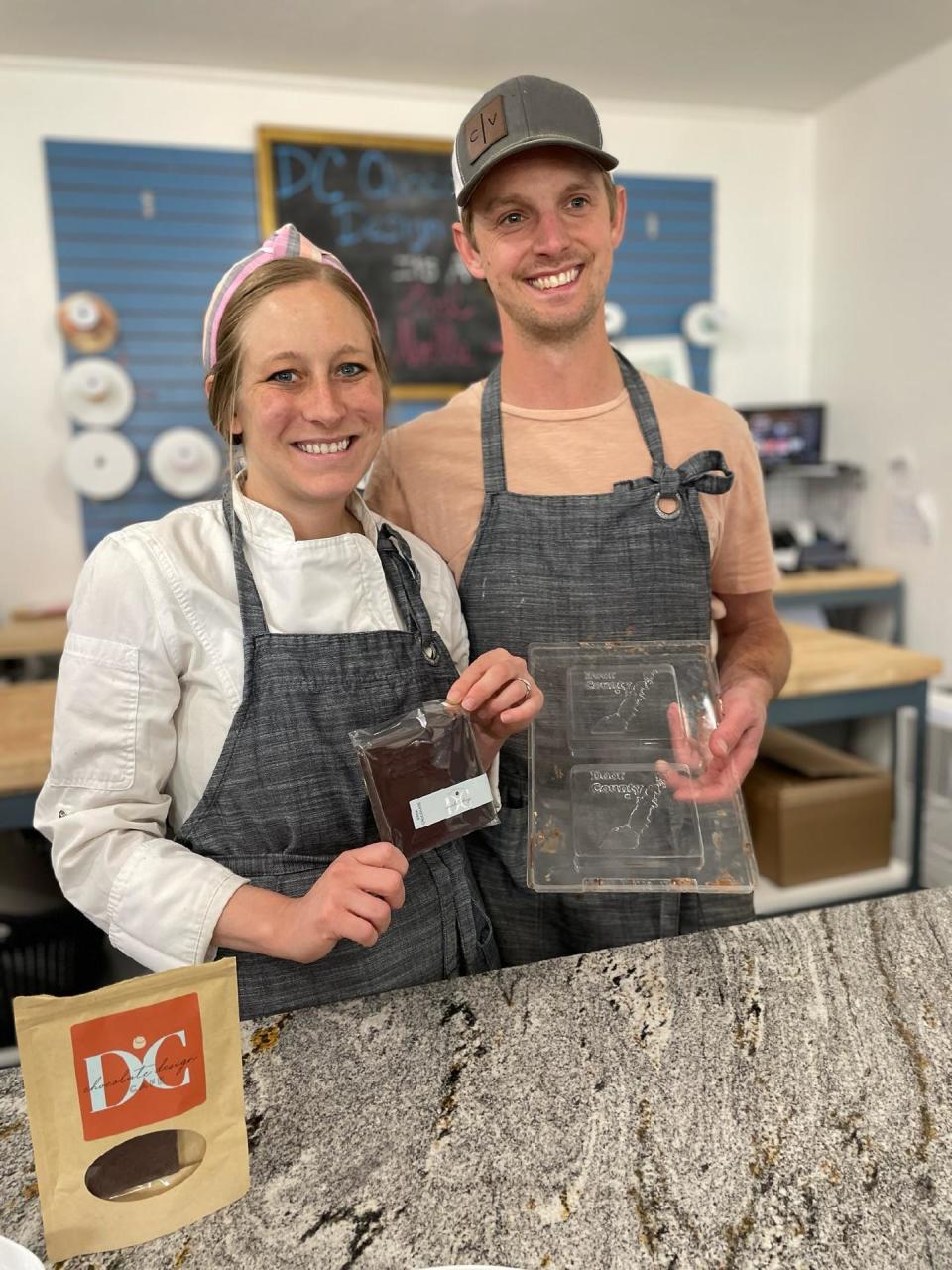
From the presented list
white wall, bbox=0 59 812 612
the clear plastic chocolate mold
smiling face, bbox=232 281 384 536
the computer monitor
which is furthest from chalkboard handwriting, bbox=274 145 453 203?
the clear plastic chocolate mold

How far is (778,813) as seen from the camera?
246 centimetres

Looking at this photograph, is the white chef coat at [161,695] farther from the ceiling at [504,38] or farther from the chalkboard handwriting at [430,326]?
the chalkboard handwriting at [430,326]

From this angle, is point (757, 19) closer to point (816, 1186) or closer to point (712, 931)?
point (712, 931)

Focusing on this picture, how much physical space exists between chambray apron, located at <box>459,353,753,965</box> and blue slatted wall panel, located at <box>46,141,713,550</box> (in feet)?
9.34

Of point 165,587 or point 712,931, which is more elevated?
point 165,587

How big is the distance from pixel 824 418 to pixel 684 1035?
4.08m

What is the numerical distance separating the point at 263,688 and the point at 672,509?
62 cm

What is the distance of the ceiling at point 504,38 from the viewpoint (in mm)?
3131

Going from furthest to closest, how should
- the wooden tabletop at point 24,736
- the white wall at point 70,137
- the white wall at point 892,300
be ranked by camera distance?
1. the white wall at point 892,300
2. the white wall at point 70,137
3. the wooden tabletop at point 24,736

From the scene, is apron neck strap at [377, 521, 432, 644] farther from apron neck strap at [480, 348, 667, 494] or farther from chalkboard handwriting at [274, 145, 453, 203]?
chalkboard handwriting at [274, 145, 453, 203]

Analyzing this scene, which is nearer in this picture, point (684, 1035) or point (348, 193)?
point (684, 1035)

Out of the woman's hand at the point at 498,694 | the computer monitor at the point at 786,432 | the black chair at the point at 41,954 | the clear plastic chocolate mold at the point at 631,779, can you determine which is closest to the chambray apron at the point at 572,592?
the clear plastic chocolate mold at the point at 631,779

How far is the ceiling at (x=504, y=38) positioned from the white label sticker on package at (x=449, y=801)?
9.98ft

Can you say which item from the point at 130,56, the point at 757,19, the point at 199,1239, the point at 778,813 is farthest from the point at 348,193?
the point at 199,1239
